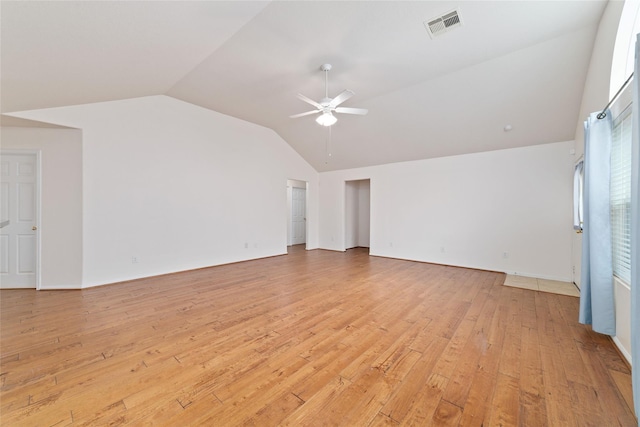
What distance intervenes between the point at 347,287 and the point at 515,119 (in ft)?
12.9

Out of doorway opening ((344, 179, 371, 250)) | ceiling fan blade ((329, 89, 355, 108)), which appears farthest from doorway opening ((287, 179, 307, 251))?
ceiling fan blade ((329, 89, 355, 108))

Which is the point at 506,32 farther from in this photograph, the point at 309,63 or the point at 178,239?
the point at 178,239

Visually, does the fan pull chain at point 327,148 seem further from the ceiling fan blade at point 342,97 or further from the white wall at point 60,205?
the white wall at point 60,205

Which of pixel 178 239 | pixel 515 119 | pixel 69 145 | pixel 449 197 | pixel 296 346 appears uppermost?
pixel 515 119

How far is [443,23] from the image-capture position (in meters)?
2.63

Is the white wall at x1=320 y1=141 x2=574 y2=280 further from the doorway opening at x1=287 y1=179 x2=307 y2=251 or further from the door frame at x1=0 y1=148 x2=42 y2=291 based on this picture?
the door frame at x1=0 y1=148 x2=42 y2=291

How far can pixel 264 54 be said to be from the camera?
316cm

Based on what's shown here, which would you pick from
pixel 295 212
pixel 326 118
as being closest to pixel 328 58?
pixel 326 118

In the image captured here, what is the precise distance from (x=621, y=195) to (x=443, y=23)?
235cm

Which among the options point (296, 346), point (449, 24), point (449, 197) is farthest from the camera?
point (449, 197)

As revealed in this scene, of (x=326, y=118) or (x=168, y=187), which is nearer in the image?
(x=326, y=118)

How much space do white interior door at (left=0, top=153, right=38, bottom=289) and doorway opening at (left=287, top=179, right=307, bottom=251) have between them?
5.89 metres

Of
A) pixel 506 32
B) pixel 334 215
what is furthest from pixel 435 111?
pixel 334 215

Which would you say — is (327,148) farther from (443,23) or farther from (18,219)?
(18,219)
